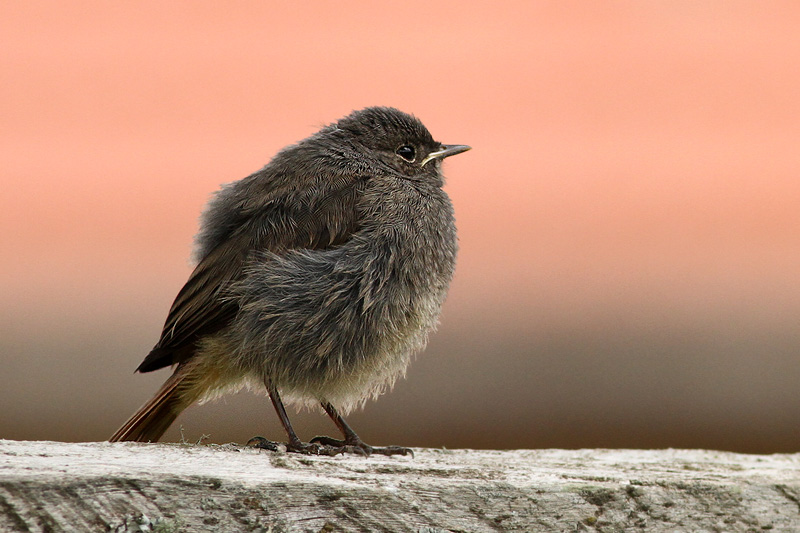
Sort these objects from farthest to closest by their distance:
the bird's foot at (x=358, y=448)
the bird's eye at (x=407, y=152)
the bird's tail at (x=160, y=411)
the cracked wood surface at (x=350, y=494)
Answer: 1. the bird's eye at (x=407, y=152)
2. the bird's tail at (x=160, y=411)
3. the bird's foot at (x=358, y=448)
4. the cracked wood surface at (x=350, y=494)

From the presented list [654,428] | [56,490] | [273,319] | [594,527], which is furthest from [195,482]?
[654,428]

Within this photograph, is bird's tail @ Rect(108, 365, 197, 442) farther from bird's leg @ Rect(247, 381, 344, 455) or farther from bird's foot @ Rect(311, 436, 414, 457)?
bird's foot @ Rect(311, 436, 414, 457)

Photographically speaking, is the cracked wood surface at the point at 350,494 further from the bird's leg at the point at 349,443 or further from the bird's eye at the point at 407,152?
the bird's eye at the point at 407,152

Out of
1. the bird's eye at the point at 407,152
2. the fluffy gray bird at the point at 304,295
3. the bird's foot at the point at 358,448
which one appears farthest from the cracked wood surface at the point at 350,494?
the bird's eye at the point at 407,152

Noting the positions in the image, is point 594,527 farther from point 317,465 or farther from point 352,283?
point 352,283

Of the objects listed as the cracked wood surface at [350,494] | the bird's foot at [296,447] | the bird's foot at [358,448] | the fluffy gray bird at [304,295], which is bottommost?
the cracked wood surface at [350,494]

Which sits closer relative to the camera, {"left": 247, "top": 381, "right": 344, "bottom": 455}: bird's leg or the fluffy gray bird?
{"left": 247, "top": 381, "right": 344, "bottom": 455}: bird's leg

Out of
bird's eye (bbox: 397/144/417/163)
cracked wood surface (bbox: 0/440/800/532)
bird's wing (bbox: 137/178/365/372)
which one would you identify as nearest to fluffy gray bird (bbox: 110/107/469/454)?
bird's wing (bbox: 137/178/365/372)
